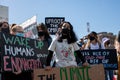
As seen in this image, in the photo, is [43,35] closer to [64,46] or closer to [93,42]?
[64,46]

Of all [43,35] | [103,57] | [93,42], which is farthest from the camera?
[103,57]

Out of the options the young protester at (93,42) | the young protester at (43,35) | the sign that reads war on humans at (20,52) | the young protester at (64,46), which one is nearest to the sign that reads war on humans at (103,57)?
the young protester at (93,42)

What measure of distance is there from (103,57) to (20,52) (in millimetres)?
4547

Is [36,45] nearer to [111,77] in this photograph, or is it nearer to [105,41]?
[111,77]

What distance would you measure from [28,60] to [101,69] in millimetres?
1375

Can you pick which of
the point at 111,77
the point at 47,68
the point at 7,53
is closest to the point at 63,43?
the point at 47,68

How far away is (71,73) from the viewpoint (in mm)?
6750

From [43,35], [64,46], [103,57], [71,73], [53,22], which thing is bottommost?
[71,73]

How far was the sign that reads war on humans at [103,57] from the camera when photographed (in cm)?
1063

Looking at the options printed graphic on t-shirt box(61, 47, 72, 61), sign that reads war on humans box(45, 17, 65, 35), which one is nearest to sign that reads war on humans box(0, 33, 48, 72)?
printed graphic on t-shirt box(61, 47, 72, 61)

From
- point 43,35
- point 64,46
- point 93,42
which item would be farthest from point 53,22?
point 64,46

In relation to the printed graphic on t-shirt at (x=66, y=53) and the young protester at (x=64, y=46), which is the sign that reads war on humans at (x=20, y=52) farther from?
the printed graphic on t-shirt at (x=66, y=53)

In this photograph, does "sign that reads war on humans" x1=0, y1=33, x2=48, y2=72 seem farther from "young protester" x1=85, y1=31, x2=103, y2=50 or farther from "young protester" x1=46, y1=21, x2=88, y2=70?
"young protester" x1=85, y1=31, x2=103, y2=50

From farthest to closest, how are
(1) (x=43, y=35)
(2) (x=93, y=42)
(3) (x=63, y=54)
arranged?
(2) (x=93, y=42) < (1) (x=43, y=35) < (3) (x=63, y=54)
